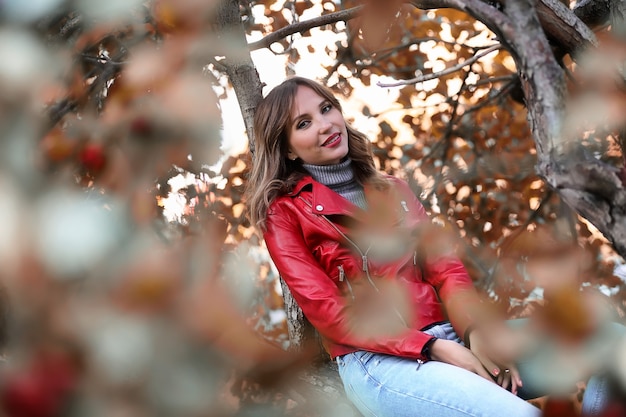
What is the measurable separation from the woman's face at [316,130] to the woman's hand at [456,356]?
72 cm

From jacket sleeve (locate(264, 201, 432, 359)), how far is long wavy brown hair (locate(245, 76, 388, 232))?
4.8 inches

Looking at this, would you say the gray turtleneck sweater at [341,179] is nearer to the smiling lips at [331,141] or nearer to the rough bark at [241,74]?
the smiling lips at [331,141]

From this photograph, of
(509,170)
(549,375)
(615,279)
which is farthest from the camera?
(615,279)

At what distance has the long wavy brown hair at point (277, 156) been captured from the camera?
206cm

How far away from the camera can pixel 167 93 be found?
59cm

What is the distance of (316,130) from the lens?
206cm

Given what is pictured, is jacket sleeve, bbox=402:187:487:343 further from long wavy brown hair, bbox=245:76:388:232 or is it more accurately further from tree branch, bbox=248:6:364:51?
tree branch, bbox=248:6:364:51

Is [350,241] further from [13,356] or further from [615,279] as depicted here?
[615,279]

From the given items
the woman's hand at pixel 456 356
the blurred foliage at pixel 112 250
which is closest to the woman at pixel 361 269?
the woman's hand at pixel 456 356

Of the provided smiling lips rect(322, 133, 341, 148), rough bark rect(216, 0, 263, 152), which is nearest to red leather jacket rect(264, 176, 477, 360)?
smiling lips rect(322, 133, 341, 148)

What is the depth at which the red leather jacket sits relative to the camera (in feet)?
5.76

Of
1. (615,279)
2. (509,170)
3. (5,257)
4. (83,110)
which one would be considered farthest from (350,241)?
(615,279)

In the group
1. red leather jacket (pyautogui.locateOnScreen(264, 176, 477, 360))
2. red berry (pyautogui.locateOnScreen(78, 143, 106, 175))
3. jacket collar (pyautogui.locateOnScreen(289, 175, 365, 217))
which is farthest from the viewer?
jacket collar (pyautogui.locateOnScreen(289, 175, 365, 217))

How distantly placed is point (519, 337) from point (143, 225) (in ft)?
1.36
